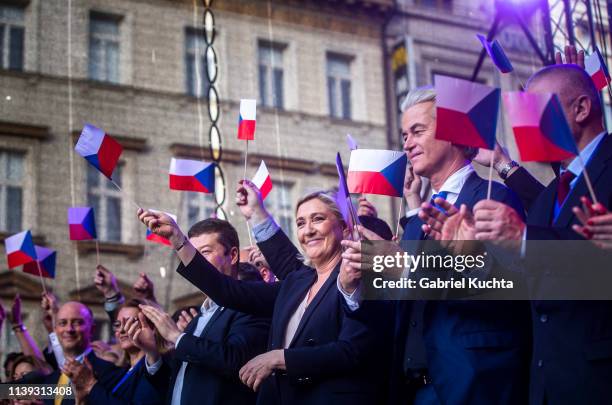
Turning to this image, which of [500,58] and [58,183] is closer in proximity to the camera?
[500,58]

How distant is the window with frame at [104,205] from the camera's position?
42.5ft

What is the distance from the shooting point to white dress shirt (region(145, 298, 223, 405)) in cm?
407

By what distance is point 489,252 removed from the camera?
9.12 ft

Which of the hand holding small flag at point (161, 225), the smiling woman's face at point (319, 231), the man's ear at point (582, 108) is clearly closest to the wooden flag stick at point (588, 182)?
the man's ear at point (582, 108)

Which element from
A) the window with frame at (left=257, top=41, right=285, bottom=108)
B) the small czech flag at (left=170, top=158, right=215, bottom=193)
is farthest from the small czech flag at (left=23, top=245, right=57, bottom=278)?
the window with frame at (left=257, top=41, right=285, bottom=108)

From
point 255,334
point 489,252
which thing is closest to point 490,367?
point 489,252

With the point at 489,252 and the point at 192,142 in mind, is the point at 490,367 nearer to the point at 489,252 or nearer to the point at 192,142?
the point at 489,252

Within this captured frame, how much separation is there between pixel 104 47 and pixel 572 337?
12099 millimetres

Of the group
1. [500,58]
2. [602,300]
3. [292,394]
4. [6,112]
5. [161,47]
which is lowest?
[292,394]

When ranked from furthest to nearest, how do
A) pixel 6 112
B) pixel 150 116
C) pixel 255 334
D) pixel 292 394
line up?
pixel 150 116 → pixel 6 112 → pixel 255 334 → pixel 292 394

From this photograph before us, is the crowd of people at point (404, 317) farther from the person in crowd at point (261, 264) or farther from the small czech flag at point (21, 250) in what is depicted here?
the small czech flag at point (21, 250)

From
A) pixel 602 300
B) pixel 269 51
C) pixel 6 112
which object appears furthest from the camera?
pixel 269 51

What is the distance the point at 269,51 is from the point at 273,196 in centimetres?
259

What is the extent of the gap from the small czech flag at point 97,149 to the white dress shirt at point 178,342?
873 mm
